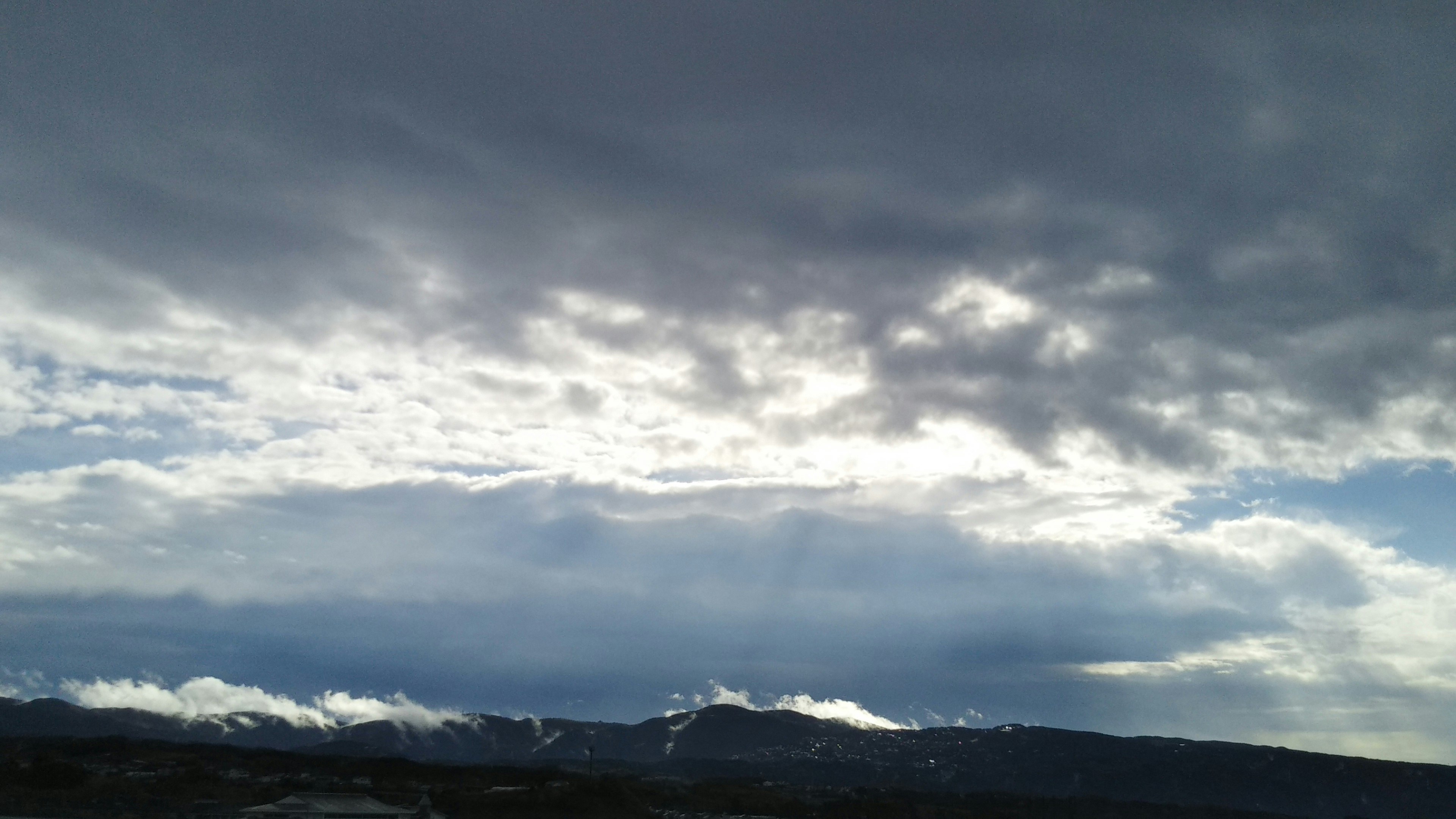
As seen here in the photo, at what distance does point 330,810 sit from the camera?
110 metres

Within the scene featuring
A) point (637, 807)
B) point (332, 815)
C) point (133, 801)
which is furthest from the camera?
point (637, 807)

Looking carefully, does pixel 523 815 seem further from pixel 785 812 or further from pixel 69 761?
pixel 69 761

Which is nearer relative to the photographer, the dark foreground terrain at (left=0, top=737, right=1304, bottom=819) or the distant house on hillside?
the distant house on hillside

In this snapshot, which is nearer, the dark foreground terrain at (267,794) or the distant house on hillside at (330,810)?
the distant house on hillside at (330,810)

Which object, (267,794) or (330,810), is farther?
(267,794)

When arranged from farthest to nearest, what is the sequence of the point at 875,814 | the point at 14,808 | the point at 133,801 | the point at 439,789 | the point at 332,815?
the point at 875,814
the point at 439,789
the point at 133,801
the point at 14,808
the point at 332,815

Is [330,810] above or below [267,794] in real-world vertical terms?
above

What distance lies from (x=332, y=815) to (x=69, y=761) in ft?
344

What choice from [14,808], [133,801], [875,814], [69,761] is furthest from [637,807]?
[69,761]

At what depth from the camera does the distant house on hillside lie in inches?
4264

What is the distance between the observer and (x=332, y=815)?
109875 mm

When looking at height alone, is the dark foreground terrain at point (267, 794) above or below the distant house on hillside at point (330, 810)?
below

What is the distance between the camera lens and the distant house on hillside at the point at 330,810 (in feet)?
355

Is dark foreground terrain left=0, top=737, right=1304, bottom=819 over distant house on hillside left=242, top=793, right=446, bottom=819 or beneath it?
beneath
